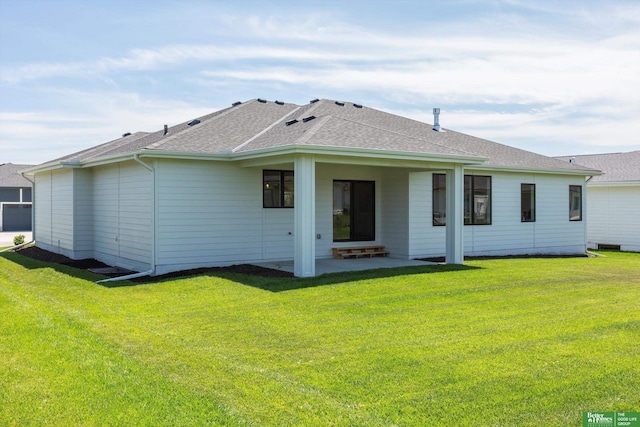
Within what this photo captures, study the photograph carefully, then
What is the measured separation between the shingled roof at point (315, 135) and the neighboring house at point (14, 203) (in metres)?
19.0

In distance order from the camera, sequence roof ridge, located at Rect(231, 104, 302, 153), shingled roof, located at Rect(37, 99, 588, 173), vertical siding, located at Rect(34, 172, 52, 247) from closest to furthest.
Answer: shingled roof, located at Rect(37, 99, 588, 173) < roof ridge, located at Rect(231, 104, 302, 153) < vertical siding, located at Rect(34, 172, 52, 247)

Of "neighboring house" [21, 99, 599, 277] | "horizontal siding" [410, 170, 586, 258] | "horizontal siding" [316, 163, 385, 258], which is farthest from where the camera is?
"horizontal siding" [410, 170, 586, 258]

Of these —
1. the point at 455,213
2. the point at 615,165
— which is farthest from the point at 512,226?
the point at 615,165

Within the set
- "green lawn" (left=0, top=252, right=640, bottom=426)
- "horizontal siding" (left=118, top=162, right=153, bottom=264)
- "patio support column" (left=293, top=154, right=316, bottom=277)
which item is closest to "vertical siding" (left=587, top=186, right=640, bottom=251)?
"green lawn" (left=0, top=252, right=640, bottom=426)

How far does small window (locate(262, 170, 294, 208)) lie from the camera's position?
46.2 ft

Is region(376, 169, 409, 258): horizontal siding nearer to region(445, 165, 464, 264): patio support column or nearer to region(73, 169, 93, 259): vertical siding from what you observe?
region(445, 165, 464, 264): patio support column

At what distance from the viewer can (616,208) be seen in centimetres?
2147

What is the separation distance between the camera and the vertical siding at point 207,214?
12.7 metres

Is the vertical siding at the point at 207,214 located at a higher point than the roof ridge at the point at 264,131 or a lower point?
lower

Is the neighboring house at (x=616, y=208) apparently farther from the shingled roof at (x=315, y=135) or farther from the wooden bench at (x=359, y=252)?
the wooden bench at (x=359, y=252)

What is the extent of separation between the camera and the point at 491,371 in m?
5.52

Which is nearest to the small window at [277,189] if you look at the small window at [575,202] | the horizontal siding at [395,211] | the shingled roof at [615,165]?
the horizontal siding at [395,211]

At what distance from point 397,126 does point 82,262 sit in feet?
33.2

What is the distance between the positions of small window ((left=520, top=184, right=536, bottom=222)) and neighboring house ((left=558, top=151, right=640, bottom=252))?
5.13 metres
